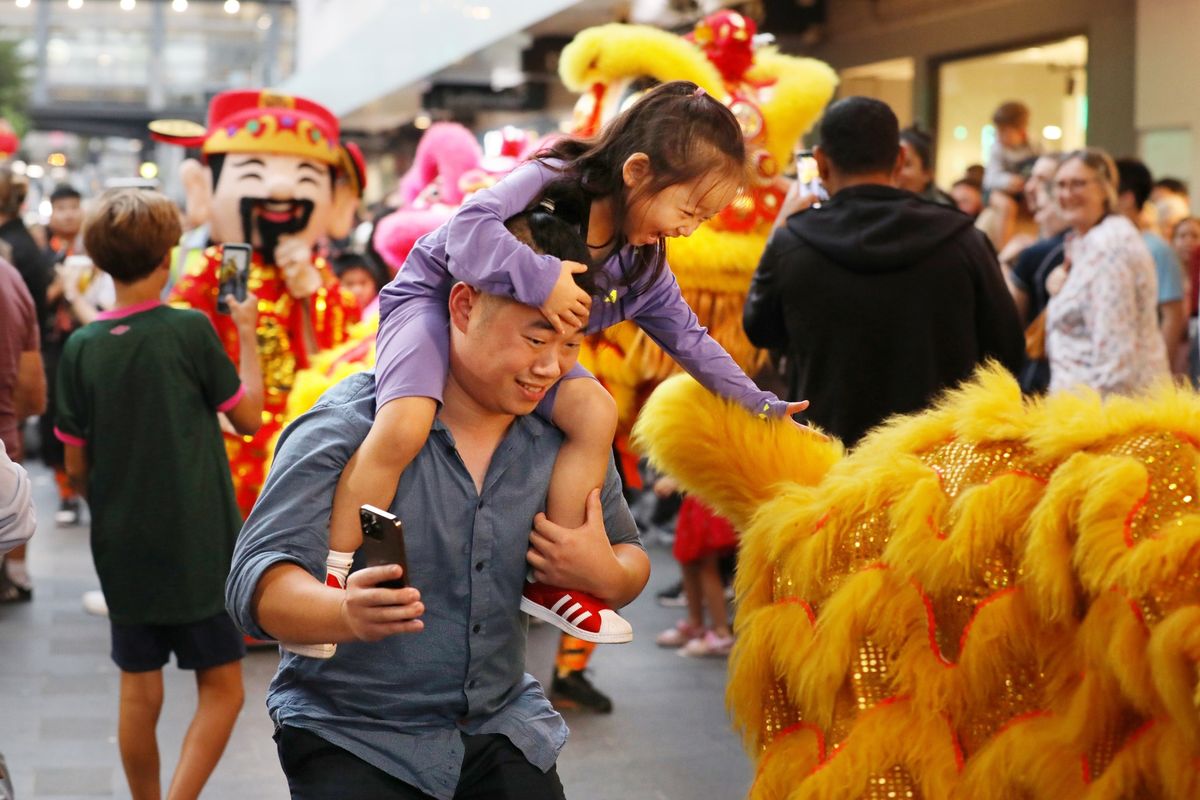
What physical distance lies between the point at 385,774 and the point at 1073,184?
4024mm

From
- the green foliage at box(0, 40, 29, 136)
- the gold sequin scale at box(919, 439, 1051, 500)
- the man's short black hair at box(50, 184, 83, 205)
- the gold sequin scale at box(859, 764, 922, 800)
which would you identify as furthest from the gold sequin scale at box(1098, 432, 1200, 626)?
the green foliage at box(0, 40, 29, 136)

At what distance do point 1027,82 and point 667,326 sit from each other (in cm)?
836

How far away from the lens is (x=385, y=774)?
2.03 meters

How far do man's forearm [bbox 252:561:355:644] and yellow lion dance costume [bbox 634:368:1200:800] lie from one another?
82 cm

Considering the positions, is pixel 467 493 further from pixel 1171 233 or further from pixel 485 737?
pixel 1171 233

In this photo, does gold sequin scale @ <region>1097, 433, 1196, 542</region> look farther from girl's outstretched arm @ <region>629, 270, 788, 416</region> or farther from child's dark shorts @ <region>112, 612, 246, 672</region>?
child's dark shorts @ <region>112, 612, 246, 672</region>

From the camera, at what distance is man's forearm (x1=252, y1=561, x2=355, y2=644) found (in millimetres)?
1902

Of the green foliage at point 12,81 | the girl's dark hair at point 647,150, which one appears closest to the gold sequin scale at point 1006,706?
the girl's dark hair at point 647,150

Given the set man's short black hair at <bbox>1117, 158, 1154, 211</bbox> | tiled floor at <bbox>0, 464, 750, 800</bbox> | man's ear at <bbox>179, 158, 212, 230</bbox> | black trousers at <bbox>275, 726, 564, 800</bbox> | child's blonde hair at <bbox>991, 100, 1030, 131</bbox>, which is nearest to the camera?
black trousers at <bbox>275, 726, 564, 800</bbox>

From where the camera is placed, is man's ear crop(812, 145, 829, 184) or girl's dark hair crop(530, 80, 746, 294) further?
man's ear crop(812, 145, 829, 184)

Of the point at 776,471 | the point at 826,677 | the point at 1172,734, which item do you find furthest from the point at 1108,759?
the point at 776,471

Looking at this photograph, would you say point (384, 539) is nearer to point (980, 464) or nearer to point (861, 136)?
point (980, 464)

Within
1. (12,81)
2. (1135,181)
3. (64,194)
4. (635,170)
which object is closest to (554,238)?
(635,170)

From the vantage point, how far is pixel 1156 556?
81.3 inches
